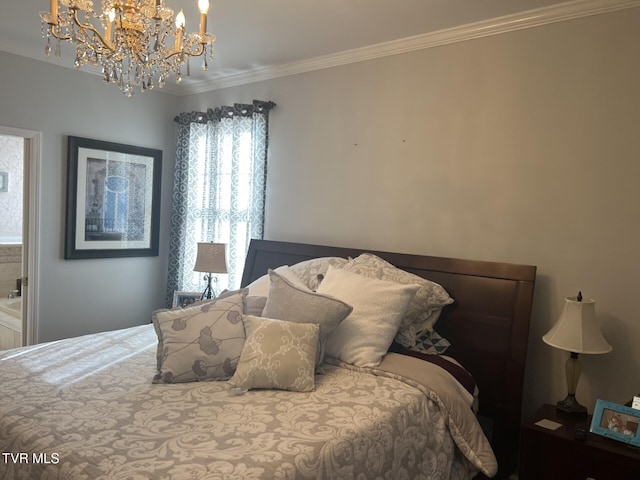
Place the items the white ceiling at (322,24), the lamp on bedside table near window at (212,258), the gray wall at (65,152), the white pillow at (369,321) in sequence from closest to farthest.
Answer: the white pillow at (369,321)
the white ceiling at (322,24)
the gray wall at (65,152)
the lamp on bedside table near window at (212,258)

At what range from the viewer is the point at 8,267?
5.22m

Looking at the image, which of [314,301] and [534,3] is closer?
[314,301]

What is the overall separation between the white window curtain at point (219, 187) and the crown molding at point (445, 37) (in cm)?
27

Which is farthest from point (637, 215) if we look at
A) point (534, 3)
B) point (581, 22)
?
point (534, 3)

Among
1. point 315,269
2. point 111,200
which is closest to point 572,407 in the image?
point 315,269

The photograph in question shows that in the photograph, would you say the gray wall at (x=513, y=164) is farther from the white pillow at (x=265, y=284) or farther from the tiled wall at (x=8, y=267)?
the tiled wall at (x=8, y=267)

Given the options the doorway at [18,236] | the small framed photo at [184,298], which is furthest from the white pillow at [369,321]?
the doorway at [18,236]

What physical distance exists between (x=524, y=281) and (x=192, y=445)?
5.89 ft

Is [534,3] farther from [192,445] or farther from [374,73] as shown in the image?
[192,445]

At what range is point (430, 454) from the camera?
1.92 meters

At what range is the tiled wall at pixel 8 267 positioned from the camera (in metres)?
5.17

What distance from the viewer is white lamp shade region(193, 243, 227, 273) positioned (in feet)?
11.8

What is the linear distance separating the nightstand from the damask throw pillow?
101cm

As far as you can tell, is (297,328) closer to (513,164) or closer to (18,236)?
(513,164)
